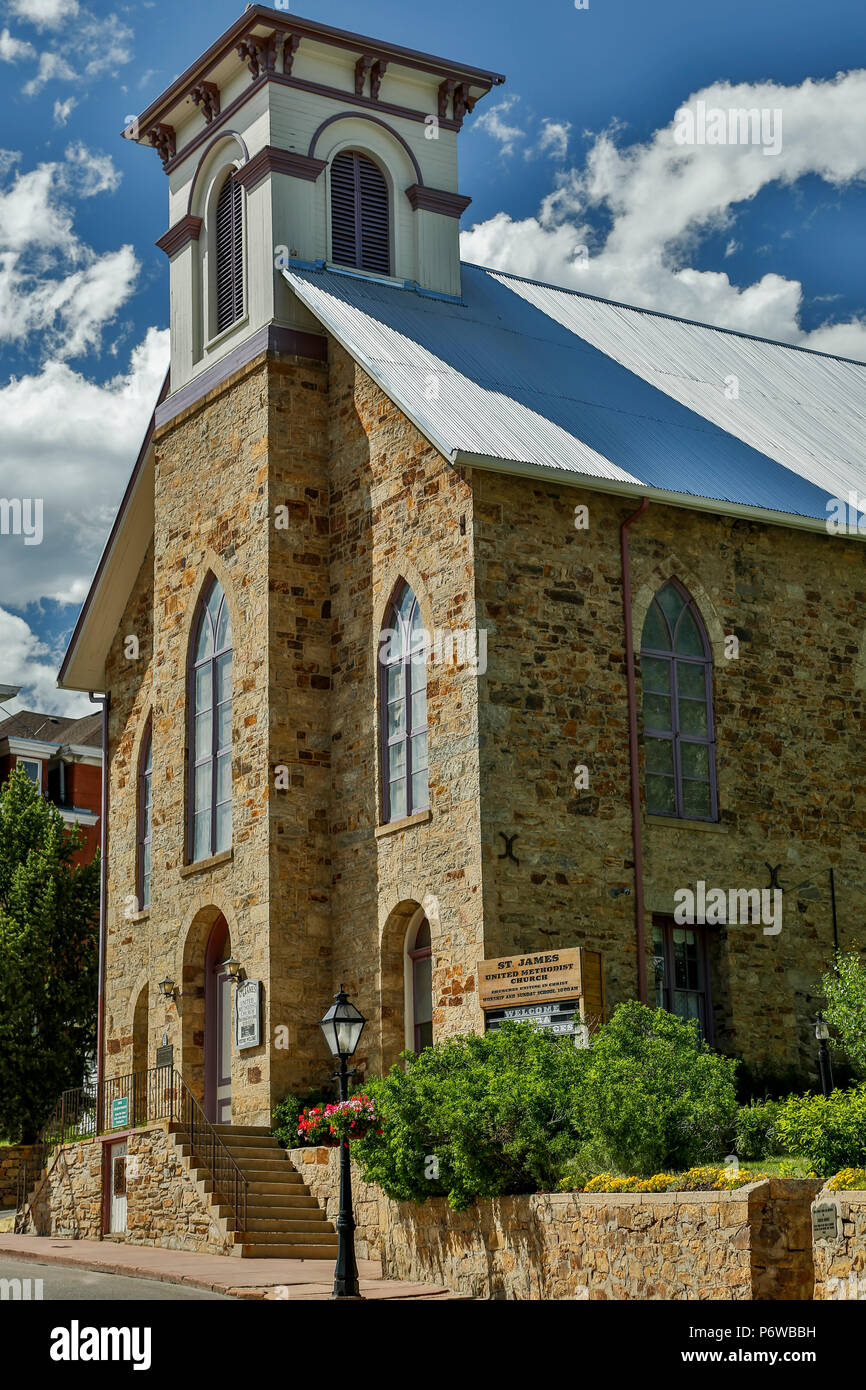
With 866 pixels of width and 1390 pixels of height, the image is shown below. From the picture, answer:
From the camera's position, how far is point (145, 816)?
31.2 m

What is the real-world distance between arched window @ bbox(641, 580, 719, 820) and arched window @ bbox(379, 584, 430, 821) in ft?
9.44

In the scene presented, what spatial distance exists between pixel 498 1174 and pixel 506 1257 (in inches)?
29.4

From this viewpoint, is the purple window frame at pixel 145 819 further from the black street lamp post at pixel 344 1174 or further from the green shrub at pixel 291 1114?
the black street lamp post at pixel 344 1174

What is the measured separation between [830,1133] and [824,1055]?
7.79 m

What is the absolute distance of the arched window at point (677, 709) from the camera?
23.9 m

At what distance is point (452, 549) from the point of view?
76.5 feet

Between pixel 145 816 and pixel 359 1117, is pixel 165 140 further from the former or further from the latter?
pixel 359 1117

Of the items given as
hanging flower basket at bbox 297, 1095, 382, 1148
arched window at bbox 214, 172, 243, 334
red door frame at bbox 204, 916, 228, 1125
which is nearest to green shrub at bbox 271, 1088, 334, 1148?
hanging flower basket at bbox 297, 1095, 382, 1148

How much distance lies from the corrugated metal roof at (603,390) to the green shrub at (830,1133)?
9.98 meters

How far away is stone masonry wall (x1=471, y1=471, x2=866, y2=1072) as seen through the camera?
22359 millimetres

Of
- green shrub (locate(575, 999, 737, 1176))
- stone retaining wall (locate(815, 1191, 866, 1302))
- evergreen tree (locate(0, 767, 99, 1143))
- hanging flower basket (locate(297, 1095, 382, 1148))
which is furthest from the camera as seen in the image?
evergreen tree (locate(0, 767, 99, 1143))

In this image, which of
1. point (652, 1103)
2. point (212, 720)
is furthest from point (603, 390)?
point (652, 1103)

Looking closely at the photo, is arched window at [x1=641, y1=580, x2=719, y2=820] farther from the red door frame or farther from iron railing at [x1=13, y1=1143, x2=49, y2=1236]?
iron railing at [x1=13, y1=1143, x2=49, y2=1236]

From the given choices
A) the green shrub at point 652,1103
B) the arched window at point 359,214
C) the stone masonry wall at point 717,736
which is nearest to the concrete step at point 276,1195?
the stone masonry wall at point 717,736
